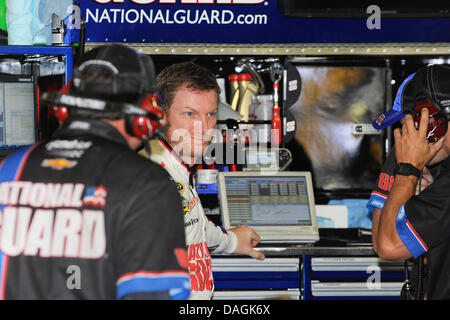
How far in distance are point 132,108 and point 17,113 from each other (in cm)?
254

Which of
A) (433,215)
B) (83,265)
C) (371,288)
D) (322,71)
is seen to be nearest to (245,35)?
(322,71)

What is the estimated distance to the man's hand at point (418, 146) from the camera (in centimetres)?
235

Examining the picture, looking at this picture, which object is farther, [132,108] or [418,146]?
[418,146]

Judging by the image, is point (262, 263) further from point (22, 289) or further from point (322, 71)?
point (22, 289)

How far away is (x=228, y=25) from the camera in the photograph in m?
4.38

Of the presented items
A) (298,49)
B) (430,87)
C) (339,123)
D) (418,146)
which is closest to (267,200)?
(339,123)

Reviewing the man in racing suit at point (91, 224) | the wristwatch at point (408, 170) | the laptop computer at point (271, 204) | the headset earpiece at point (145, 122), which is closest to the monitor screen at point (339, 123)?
the laptop computer at point (271, 204)

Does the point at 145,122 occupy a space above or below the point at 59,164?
above

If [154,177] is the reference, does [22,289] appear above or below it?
below

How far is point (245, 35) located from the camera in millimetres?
4387

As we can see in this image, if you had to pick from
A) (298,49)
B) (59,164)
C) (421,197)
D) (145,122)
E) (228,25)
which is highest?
(228,25)

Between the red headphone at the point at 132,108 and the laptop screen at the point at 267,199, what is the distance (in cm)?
250

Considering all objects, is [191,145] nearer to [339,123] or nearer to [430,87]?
[430,87]

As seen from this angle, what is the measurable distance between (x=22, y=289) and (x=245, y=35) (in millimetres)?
3206
